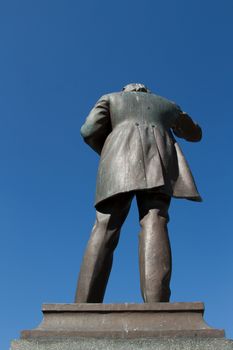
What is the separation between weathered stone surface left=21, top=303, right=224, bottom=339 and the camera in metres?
4.14

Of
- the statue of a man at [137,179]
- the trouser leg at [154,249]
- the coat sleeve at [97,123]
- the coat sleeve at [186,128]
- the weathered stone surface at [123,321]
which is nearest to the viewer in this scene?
the weathered stone surface at [123,321]

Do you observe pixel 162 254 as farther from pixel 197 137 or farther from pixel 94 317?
pixel 197 137

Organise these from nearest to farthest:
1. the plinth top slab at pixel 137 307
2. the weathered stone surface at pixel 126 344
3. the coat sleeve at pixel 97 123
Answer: the weathered stone surface at pixel 126 344
the plinth top slab at pixel 137 307
the coat sleeve at pixel 97 123

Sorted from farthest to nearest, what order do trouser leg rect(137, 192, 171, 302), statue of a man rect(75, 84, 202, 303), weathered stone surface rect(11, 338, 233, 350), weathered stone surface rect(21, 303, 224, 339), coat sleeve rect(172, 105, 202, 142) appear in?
coat sleeve rect(172, 105, 202, 142) → statue of a man rect(75, 84, 202, 303) → trouser leg rect(137, 192, 171, 302) → weathered stone surface rect(21, 303, 224, 339) → weathered stone surface rect(11, 338, 233, 350)

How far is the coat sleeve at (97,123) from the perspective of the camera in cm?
596

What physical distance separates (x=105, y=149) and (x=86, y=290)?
1.67m

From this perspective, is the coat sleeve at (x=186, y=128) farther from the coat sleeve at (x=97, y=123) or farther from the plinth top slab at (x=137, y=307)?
the plinth top slab at (x=137, y=307)

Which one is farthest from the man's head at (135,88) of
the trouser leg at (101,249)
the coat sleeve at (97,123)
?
the trouser leg at (101,249)

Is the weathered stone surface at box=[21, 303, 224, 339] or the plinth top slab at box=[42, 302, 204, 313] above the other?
the plinth top slab at box=[42, 302, 204, 313]

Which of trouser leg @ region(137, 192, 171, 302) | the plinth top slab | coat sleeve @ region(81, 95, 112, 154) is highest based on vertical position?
coat sleeve @ region(81, 95, 112, 154)

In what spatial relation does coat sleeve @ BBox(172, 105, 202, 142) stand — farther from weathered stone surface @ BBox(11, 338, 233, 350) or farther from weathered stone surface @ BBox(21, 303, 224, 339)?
weathered stone surface @ BBox(11, 338, 233, 350)

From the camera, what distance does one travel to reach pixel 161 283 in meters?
4.73

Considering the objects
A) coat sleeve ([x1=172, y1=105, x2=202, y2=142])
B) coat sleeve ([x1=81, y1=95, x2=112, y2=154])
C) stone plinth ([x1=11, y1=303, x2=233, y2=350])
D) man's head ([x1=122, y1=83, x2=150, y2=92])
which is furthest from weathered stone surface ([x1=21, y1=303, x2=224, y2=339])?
man's head ([x1=122, y1=83, x2=150, y2=92])

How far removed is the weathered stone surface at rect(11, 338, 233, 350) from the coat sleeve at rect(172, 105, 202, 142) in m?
2.96
